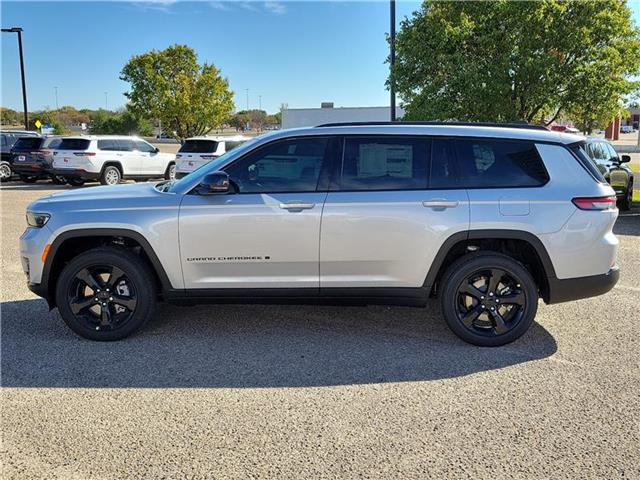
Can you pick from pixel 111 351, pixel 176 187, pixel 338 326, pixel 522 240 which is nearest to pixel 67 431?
pixel 111 351

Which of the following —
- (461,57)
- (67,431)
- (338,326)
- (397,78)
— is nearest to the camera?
(67,431)

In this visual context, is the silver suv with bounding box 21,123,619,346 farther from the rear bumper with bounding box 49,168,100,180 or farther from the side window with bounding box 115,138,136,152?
the side window with bounding box 115,138,136,152

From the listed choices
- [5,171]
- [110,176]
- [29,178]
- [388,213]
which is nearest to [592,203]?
[388,213]

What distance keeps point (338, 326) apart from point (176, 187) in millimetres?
1878

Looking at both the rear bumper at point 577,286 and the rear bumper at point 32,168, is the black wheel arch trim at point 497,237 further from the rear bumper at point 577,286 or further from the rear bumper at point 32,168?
the rear bumper at point 32,168

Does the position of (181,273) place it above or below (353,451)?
above

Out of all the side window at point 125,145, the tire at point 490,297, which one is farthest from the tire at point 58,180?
the tire at point 490,297

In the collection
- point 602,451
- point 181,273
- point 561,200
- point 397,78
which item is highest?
point 397,78

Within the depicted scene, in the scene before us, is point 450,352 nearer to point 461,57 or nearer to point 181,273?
point 181,273

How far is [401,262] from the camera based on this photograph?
449cm

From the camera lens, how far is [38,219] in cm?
468

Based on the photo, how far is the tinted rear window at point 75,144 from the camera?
17.2 meters

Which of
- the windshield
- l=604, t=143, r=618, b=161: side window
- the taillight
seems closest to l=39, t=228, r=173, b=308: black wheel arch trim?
the windshield

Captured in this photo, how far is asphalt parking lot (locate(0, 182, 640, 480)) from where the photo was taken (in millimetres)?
2988
